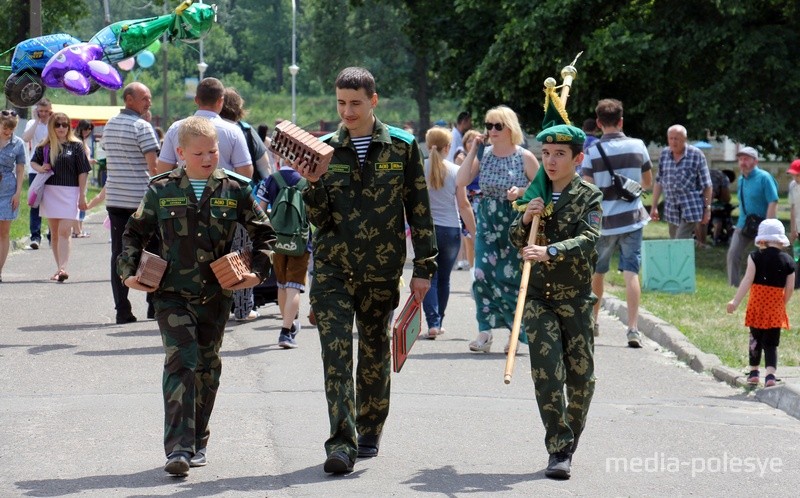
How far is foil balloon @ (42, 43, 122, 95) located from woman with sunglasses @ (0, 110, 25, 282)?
3.10m

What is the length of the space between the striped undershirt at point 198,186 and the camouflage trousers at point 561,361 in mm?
1758

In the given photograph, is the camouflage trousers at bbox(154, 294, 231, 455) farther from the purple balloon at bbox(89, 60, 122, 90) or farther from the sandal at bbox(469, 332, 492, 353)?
the purple balloon at bbox(89, 60, 122, 90)

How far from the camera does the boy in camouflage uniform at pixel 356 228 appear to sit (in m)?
6.72

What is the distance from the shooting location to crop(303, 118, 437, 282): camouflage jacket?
6.78 m

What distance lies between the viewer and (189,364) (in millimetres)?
6582

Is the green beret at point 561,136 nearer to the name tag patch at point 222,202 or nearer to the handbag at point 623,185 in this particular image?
the name tag patch at point 222,202

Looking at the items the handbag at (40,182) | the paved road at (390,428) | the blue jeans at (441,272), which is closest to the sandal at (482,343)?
the paved road at (390,428)

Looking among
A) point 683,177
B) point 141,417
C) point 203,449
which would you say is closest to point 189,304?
point 203,449

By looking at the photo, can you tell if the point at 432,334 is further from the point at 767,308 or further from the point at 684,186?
the point at 684,186

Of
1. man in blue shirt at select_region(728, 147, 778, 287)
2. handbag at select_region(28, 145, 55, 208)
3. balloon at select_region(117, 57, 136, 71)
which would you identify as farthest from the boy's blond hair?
man in blue shirt at select_region(728, 147, 778, 287)

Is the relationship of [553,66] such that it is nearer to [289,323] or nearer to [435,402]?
[289,323]

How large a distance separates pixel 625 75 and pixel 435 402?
17421 mm

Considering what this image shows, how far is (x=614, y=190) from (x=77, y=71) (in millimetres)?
4881

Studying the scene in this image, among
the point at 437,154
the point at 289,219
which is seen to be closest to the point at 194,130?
the point at 289,219
